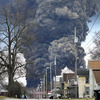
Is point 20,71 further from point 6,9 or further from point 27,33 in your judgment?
point 6,9

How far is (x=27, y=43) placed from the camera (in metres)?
43.1

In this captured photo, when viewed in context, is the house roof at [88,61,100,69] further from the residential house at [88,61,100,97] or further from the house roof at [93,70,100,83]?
the house roof at [93,70,100,83]

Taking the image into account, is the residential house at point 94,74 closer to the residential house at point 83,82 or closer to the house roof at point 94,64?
the house roof at point 94,64

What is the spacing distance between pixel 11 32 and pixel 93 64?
79.1 ft

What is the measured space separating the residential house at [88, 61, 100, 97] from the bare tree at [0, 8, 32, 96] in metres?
20.4

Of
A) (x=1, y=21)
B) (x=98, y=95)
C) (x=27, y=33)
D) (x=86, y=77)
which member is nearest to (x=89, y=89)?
(x=86, y=77)

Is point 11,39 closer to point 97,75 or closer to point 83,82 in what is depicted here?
point 97,75

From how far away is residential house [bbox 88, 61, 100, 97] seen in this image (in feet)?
192

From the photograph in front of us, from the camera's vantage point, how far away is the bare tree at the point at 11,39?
41469 mm

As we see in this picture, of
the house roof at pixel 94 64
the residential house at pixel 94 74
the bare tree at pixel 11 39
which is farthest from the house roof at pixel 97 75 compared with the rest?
the bare tree at pixel 11 39

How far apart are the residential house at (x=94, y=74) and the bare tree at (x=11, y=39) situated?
2036 centimetres

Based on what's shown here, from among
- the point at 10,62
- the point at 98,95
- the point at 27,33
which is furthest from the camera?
the point at 27,33

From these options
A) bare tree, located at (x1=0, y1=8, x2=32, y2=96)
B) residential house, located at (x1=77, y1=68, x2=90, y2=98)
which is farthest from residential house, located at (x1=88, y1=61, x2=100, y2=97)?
bare tree, located at (x1=0, y1=8, x2=32, y2=96)

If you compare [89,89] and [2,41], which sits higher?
[2,41]
